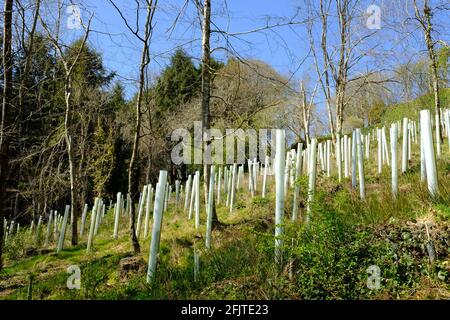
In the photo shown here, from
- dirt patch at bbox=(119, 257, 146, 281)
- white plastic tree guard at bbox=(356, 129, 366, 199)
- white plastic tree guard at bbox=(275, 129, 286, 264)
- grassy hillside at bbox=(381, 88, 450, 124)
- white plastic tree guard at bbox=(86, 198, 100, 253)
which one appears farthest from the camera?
grassy hillside at bbox=(381, 88, 450, 124)

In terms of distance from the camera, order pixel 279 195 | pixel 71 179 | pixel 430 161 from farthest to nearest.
Result: pixel 71 179, pixel 430 161, pixel 279 195

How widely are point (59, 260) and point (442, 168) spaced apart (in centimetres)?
800

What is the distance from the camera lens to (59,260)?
8805 millimetres

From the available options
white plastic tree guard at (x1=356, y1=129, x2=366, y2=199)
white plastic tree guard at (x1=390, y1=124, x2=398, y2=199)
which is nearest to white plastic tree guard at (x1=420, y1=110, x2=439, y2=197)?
white plastic tree guard at (x1=390, y1=124, x2=398, y2=199)

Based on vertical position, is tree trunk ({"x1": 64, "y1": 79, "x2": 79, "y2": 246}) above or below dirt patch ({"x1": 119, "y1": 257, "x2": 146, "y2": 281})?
above

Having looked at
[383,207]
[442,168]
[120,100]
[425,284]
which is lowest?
[425,284]

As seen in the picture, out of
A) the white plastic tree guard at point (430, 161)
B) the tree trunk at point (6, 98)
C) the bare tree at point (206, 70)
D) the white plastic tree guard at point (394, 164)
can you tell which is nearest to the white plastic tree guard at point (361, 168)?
the white plastic tree guard at point (394, 164)

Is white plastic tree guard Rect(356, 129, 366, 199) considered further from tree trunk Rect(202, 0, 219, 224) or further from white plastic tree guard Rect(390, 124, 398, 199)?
Answer: tree trunk Rect(202, 0, 219, 224)

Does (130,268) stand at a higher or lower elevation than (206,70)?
lower

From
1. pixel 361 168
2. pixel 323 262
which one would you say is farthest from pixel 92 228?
pixel 323 262

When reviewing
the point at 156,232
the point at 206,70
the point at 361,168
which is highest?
the point at 206,70

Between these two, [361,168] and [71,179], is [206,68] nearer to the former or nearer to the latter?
[361,168]
